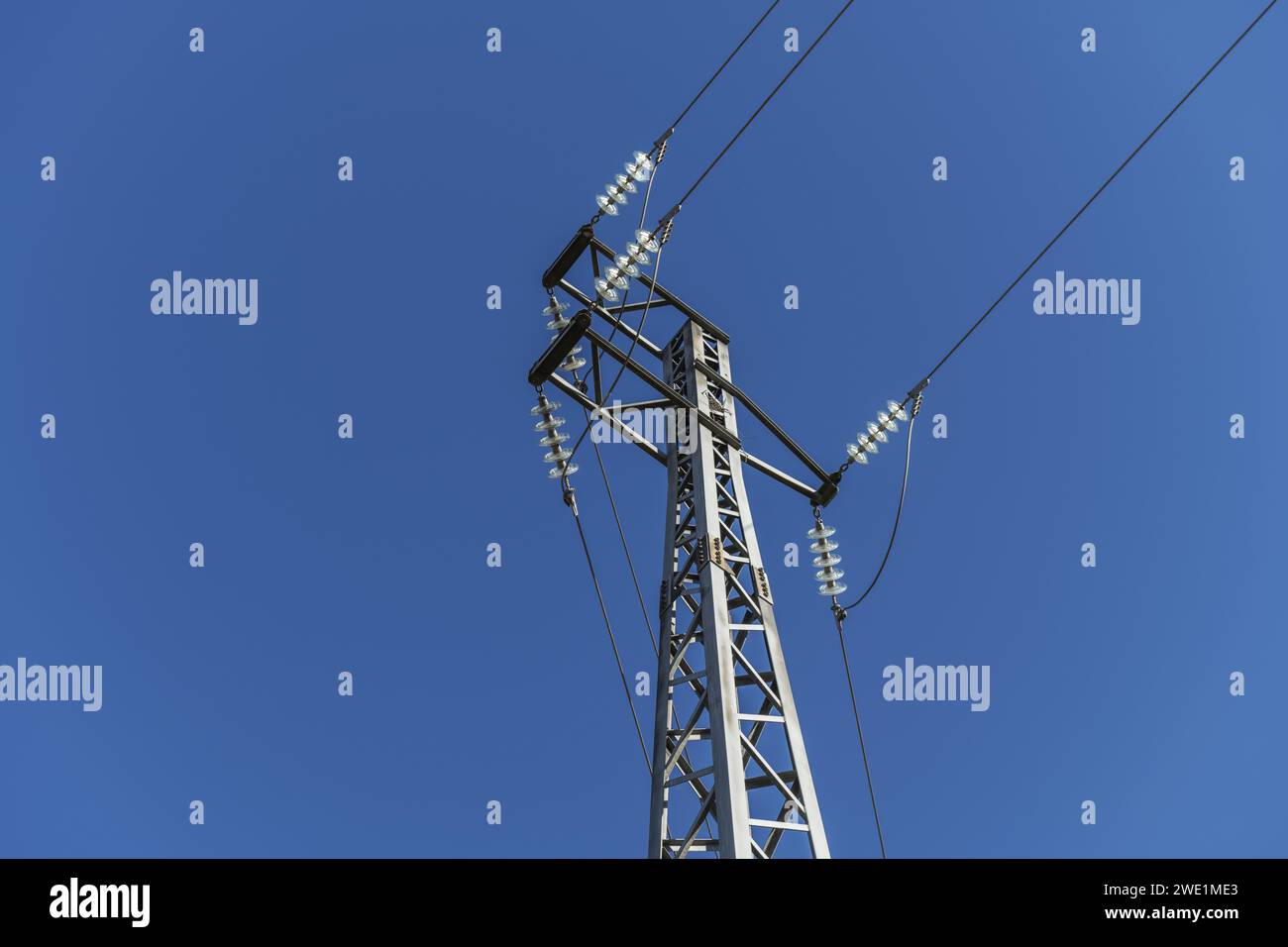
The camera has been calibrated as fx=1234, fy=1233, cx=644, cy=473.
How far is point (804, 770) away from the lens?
469 inches

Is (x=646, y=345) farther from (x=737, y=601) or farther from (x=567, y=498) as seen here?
(x=737, y=601)
